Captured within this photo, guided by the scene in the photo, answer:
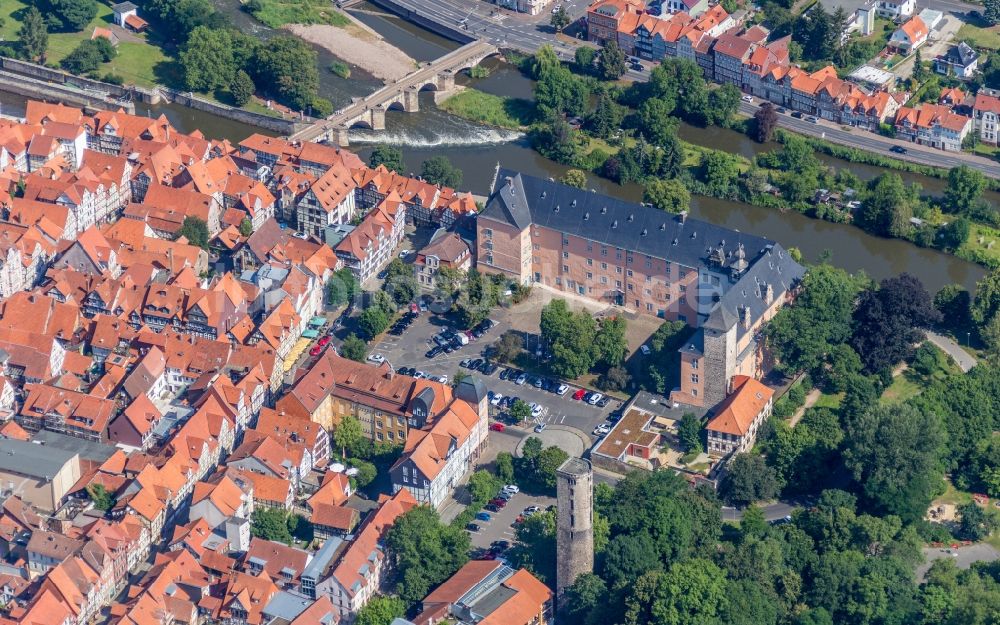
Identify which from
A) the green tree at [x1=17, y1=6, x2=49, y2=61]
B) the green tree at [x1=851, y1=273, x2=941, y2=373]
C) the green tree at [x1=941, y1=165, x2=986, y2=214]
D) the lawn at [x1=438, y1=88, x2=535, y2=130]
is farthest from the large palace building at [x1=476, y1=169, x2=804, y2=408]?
the green tree at [x1=17, y1=6, x2=49, y2=61]

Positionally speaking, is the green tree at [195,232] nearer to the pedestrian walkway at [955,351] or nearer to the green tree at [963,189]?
the pedestrian walkway at [955,351]

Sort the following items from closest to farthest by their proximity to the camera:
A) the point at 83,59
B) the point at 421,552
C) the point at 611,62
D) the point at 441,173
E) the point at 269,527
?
the point at 421,552 < the point at 269,527 < the point at 441,173 < the point at 611,62 < the point at 83,59

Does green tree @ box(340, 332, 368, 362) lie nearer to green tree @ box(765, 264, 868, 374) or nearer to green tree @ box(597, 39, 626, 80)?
green tree @ box(765, 264, 868, 374)

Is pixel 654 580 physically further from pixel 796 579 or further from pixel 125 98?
pixel 125 98

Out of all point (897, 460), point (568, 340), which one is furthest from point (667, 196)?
point (897, 460)

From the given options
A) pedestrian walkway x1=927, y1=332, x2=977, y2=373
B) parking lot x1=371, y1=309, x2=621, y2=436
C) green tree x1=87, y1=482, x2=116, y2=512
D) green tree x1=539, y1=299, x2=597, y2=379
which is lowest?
parking lot x1=371, y1=309, x2=621, y2=436

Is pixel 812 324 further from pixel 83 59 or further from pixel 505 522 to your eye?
pixel 83 59
